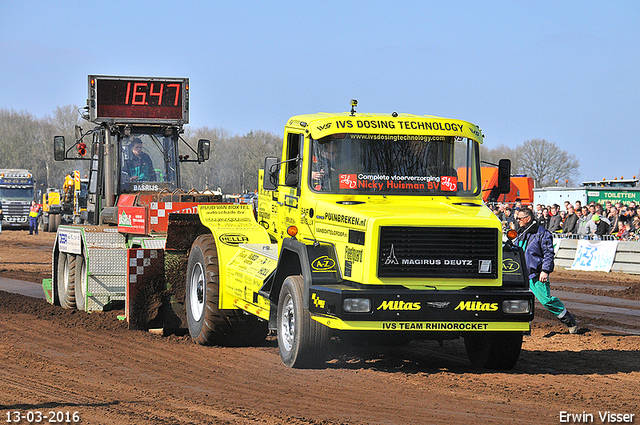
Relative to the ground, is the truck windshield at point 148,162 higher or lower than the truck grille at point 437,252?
higher

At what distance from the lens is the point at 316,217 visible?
27.4ft

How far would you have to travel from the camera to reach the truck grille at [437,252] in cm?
758

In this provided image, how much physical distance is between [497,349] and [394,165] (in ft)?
7.67

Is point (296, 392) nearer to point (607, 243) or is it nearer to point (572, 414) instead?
point (572, 414)

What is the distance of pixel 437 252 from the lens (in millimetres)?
7668

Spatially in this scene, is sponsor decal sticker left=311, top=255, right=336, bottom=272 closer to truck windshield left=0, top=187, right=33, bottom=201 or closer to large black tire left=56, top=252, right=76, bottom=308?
large black tire left=56, top=252, right=76, bottom=308

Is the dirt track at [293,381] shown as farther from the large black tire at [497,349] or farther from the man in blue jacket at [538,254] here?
the man in blue jacket at [538,254]

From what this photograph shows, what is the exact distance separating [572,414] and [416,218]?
2.34 meters

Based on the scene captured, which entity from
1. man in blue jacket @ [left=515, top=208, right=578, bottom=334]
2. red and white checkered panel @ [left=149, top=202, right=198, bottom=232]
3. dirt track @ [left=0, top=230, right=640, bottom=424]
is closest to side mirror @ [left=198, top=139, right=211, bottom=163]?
red and white checkered panel @ [left=149, top=202, right=198, bottom=232]

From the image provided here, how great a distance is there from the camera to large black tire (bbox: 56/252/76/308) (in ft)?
44.6

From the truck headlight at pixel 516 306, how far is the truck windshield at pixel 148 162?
342 inches

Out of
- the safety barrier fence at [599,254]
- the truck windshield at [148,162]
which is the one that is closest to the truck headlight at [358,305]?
the truck windshield at [148,162]

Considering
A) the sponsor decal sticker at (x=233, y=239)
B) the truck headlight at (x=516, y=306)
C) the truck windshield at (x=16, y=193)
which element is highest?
the truck windshield at (x=16, y=193)

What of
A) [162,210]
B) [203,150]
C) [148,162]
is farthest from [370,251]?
[203,150]
